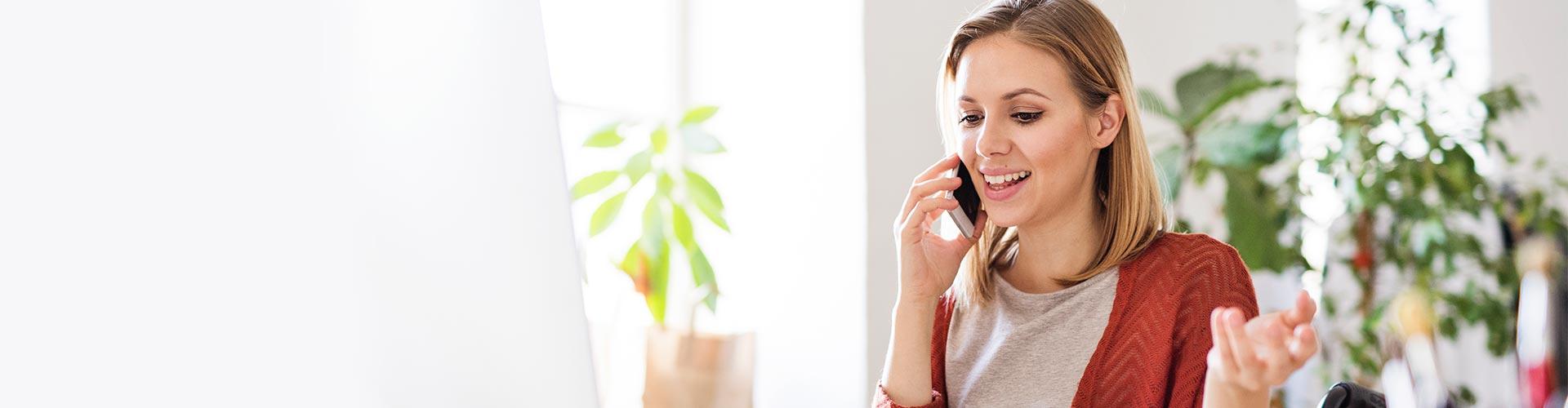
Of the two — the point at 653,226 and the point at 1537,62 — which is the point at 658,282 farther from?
the point at 1537,62

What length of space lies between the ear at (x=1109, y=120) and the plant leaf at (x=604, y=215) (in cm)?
125

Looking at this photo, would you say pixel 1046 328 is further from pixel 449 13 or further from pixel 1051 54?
pixel 449 13

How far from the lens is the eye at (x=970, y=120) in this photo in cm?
130

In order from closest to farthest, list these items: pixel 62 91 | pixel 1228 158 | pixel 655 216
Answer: pixel 62 91 → pixel 655 216 → pixel 1228 158

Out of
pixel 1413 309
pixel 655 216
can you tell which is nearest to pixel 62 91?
pixel 1413 309

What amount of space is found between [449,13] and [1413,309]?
33.0 inches

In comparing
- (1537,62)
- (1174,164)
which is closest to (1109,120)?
(1174,164)

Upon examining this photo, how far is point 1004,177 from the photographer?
1.29 metres

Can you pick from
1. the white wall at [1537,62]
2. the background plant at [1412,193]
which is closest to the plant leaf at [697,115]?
the background plant at [1412,193]

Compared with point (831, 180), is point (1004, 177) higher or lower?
higher

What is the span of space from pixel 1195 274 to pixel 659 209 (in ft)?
4.33

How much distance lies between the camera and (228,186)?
1.61 ft

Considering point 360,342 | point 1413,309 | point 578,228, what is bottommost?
point 578,228

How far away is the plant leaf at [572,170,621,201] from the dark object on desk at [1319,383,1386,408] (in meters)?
1.71
